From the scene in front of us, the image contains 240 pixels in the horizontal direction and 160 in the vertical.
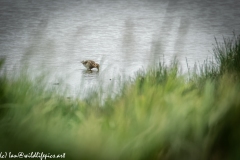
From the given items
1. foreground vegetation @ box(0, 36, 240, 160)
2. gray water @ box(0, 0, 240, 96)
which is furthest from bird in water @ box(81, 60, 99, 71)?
foreground vegetation @ box(0, 36, 240, 160)

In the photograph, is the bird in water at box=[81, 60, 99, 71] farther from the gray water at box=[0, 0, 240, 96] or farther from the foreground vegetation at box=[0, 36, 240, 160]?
the foreground vegetation at box=[0, 36, 240, 160]

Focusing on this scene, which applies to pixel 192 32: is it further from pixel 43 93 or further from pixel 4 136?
pixel 4 136

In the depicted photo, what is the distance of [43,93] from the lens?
1833 millimetres

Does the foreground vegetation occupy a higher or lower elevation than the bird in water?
higher

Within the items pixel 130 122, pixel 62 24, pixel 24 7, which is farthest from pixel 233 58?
pixel 24 7

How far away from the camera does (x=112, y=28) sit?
5.59m

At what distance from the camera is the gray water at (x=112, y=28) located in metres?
4.36

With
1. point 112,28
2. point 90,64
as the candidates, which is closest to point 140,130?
point 90,64

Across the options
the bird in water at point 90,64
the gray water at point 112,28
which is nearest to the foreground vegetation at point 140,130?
the gray water at point 112,28

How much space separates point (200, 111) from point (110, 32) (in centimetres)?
402

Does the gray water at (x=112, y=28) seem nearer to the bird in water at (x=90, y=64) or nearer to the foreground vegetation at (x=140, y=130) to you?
the bird in water at (x=90, y=64)

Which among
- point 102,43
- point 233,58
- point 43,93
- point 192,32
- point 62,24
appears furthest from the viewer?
point 62,24

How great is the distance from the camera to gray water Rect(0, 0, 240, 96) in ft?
14.3

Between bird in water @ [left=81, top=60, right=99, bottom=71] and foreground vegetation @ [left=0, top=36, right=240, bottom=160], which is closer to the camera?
foreground vegetation @ [left=0, top=36, right=240, bottom=160]
